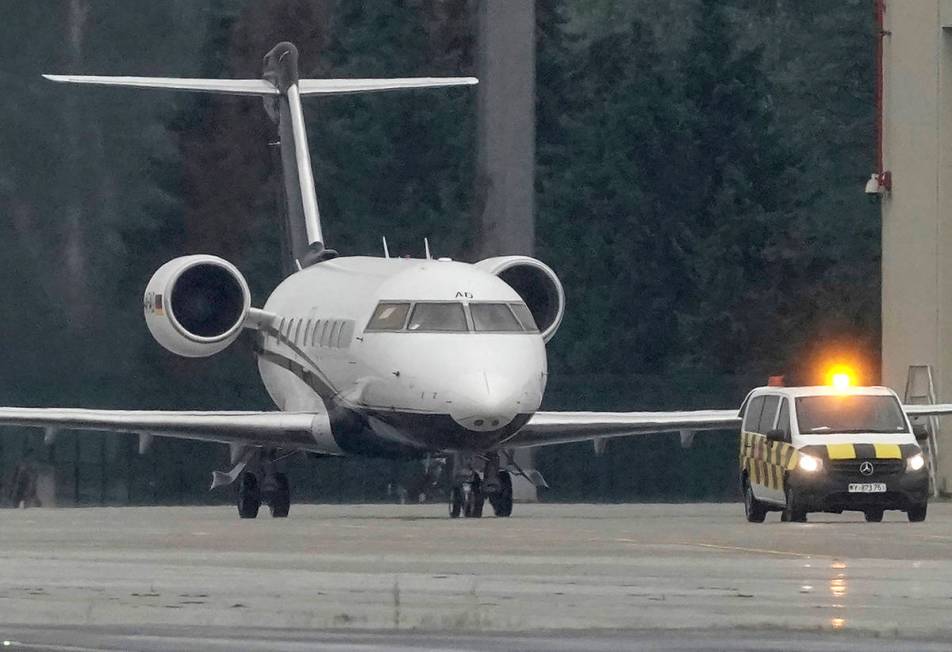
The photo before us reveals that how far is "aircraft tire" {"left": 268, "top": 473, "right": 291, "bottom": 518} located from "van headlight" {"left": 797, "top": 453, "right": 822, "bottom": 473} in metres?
8.25

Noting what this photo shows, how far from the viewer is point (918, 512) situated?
27250 millimetres

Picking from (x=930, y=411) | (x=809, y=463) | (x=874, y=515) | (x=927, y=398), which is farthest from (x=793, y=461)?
(x=927, y=398)

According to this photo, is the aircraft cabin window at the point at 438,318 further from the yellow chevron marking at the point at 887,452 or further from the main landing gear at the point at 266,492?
the yellow chevron marking at the point at 887,452

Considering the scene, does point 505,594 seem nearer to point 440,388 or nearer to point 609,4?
point 440,388

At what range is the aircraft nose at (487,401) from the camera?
92.5 ft

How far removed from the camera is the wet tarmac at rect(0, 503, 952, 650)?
45.7 feet

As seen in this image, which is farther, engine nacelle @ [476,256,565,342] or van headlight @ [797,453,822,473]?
engine nacelle @ [476,256,565,342]

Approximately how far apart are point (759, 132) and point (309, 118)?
12122mm

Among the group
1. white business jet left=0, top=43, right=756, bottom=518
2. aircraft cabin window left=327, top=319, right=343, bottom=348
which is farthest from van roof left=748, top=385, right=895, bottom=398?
aircraft cabin window left=327, top=319, right=343, bottom=348

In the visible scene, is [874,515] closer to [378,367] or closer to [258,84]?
[378,367]

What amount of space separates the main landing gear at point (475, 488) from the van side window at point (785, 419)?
429cm

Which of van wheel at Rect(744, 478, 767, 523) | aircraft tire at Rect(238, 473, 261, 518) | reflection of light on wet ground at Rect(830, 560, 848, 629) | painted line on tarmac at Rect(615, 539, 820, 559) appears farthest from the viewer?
aircraft tire at Rect(238, 473, 261, 518)

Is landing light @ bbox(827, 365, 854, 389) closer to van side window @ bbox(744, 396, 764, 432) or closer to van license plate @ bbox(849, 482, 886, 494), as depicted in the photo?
van side window @ bbox(744, 396, 764, 432)

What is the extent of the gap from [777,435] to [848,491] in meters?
1.22
